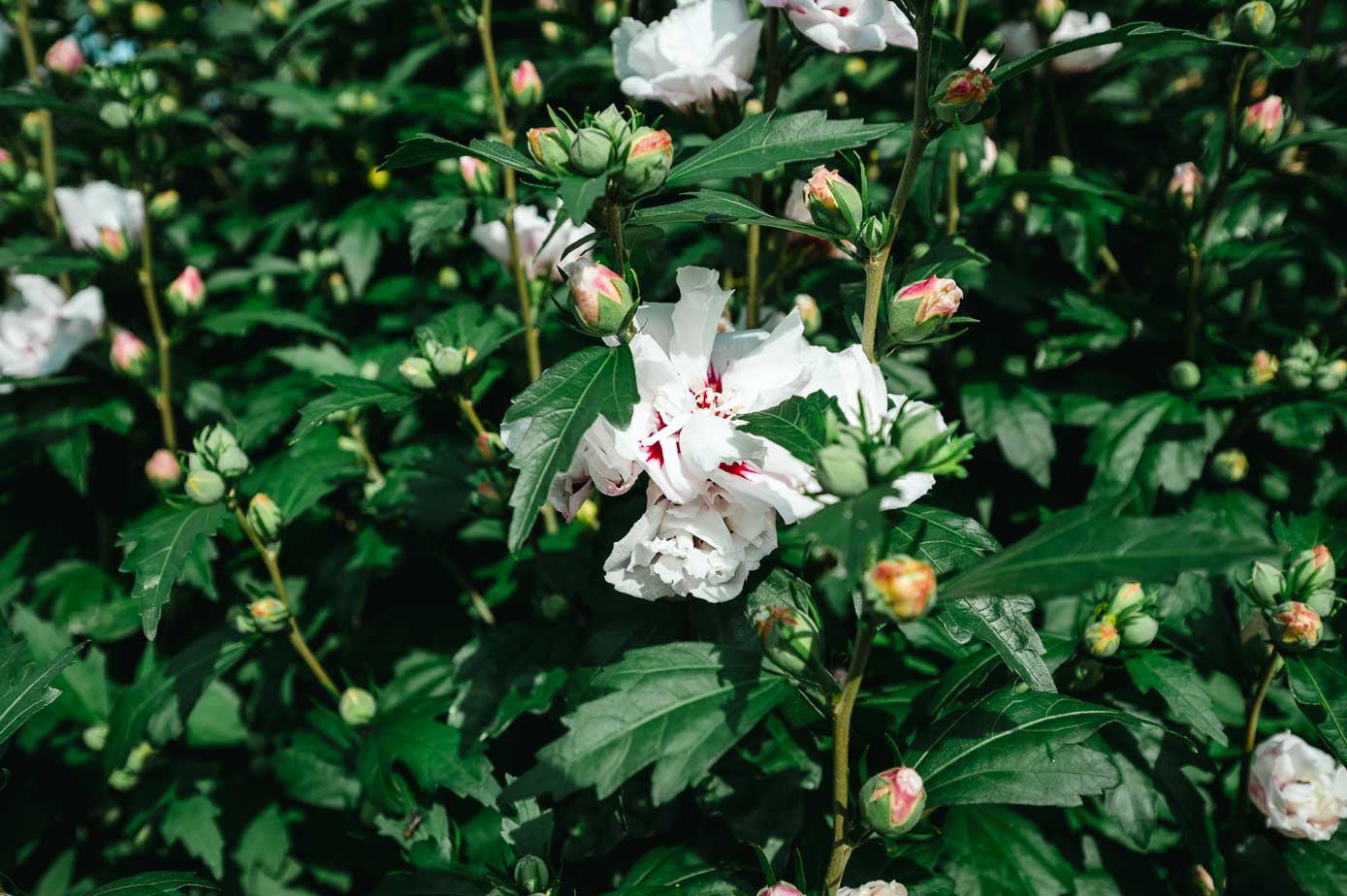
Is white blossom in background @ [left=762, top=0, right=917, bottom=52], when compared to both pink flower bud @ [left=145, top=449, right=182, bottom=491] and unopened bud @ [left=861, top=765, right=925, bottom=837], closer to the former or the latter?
unopened bud @ [left=861, top=765, right=925, bottom=837]

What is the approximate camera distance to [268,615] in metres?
1.84

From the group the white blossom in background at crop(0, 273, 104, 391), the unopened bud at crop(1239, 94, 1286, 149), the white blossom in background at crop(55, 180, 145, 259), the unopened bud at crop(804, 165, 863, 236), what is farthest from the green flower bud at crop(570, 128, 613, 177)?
the white blossom in background at crop(0, 273, 104, 391)

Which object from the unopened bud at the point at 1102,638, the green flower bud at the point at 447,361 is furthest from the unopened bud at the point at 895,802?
the green flower bud at the point at 447,361

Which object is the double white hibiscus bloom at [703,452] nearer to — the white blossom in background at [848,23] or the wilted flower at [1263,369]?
the white blossom in background at [848,23]

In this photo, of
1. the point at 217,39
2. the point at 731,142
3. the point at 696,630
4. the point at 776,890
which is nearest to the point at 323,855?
the point at 696,630

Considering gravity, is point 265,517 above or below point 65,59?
below

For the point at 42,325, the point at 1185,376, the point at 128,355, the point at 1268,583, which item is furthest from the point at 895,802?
the point at 42,325

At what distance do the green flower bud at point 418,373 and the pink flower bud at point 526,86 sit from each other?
2.45ft

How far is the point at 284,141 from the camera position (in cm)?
302

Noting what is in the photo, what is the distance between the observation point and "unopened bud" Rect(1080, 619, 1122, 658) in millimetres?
1491

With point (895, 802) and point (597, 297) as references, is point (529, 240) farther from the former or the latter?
point (895, 802)

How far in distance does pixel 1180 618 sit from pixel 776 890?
111cm

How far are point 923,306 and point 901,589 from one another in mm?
455

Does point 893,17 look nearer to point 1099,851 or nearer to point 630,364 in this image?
point 630,364
